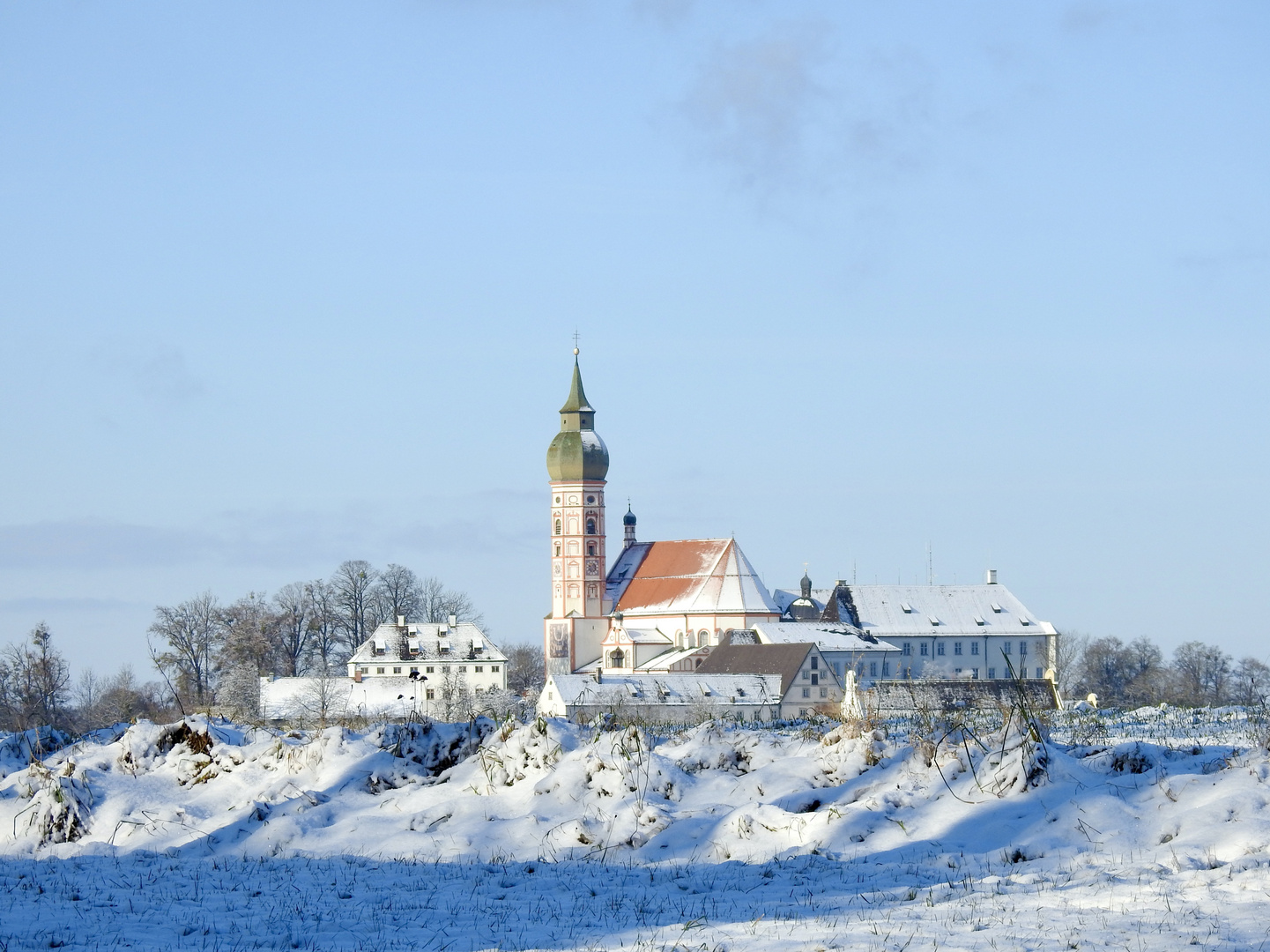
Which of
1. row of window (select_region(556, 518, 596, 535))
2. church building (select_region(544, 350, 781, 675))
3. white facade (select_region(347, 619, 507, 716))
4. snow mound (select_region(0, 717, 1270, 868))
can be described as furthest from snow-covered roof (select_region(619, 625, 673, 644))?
snow mound (select_region(0, 717, 1270, 868))

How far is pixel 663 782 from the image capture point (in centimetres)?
1465

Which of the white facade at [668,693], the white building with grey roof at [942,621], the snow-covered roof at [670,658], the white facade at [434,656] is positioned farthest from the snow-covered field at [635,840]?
the white building with grey roof at [942,621]

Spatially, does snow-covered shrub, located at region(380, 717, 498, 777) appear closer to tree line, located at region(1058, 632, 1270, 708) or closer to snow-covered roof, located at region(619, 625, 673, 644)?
tree line, located at region(1058, 632, 1270, 708)

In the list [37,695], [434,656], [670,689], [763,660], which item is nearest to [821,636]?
[763,660]

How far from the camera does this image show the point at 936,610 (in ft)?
390

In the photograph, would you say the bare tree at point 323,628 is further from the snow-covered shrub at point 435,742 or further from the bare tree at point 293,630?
the snow-covered shrub at point 435,742

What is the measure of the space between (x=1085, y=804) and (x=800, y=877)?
8.53 feet

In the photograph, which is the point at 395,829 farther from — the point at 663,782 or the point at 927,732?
the point at 927,732

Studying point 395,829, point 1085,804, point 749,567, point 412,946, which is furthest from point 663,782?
point 749,567

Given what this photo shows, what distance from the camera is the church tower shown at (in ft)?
384

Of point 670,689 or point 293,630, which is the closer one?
point 670,689

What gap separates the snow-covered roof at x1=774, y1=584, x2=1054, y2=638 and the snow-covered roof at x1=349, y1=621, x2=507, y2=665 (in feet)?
82.9

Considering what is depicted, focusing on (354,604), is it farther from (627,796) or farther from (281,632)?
(627,796)

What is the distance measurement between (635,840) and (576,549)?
105600 millimetres
